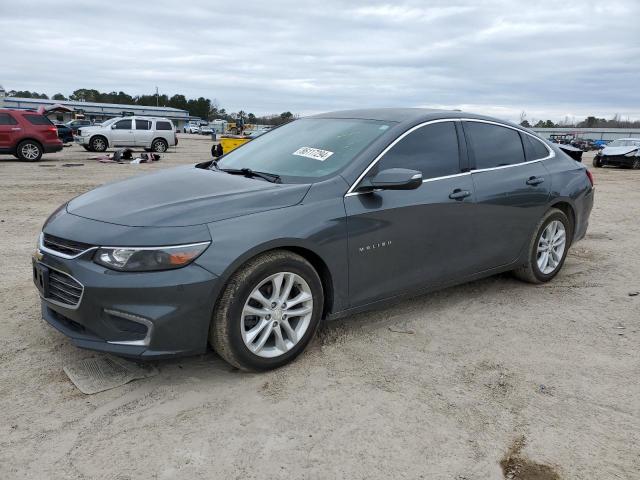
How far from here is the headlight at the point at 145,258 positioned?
289 cm

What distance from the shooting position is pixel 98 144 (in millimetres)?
23953

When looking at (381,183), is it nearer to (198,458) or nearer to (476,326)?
(476,326)

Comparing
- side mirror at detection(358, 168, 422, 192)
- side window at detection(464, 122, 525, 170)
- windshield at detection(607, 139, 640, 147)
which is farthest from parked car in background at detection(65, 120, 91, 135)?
side mirror at detection(358, 168, 422, 192)

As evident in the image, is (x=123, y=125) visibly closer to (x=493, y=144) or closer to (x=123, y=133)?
(x=123, y=133)

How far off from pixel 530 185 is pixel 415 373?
2.34 meters

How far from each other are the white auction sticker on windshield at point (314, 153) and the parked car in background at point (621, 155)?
24330mm

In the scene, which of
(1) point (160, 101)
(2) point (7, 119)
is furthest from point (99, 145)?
(1) point (160, 101)

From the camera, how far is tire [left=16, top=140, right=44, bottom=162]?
17.8 m

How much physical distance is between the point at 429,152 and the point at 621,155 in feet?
78.0

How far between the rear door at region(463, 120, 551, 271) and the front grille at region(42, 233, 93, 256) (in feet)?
9.55

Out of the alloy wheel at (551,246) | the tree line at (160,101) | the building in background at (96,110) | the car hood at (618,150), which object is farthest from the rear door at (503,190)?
the tree line at (160,101)

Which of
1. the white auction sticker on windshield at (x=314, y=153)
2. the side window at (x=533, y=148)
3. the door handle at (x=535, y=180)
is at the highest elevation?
the side window at (x=533, y=148)

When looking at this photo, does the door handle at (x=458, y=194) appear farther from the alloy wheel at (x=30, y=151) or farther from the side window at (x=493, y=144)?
the alloy wheel at (x=30, y=151)

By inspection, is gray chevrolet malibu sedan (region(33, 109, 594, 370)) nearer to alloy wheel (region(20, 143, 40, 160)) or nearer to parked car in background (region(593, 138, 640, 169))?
alloy wheel (region(20, 143, 40, 160))
